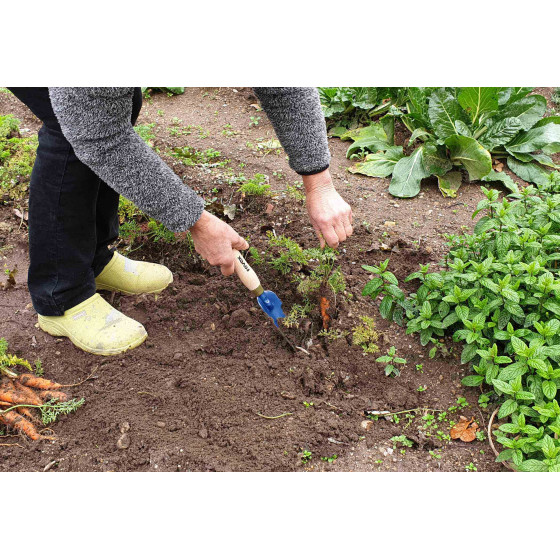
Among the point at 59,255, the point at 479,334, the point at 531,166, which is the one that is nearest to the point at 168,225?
the point at 59,255

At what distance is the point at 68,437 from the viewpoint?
6.99ft

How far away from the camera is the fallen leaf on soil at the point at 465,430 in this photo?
6.72 feet

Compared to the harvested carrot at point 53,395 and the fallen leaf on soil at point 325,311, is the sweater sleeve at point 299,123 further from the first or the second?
the harvested carrot at point 53,395

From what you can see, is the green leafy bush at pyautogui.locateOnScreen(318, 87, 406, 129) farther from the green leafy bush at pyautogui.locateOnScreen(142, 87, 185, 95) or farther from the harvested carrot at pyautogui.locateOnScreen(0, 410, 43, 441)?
the harvested carrot at pyautogui.locateOnScreen(0, 410, 43, 441)

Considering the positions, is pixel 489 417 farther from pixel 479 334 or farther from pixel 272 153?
pixel 272 153

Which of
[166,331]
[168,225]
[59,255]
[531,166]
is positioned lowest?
[531,166]

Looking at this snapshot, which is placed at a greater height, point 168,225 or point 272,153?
point 168,225

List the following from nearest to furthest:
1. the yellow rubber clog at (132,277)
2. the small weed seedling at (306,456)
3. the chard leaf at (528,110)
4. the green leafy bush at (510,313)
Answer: the green leafy bush at (510,313) < the small weed seedling at (306,456) < the yellow rubber clog at (132,277) < the chard leaf at (528,110)

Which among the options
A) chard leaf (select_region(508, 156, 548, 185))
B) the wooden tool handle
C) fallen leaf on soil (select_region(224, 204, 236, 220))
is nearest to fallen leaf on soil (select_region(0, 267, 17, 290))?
fallen leaf on soil (select_region(224, 204, 236, 220))

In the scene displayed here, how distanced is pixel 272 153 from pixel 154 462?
7.79ft

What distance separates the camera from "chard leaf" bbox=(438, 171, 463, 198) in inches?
132

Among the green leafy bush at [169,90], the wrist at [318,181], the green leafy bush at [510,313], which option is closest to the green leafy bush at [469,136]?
the green leafy bush at [510,313]

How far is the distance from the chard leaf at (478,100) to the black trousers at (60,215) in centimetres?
214

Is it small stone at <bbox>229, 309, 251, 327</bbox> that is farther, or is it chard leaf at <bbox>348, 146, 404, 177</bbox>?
chard leaf at <bbox>348, 146, 404, 177</bbox>
